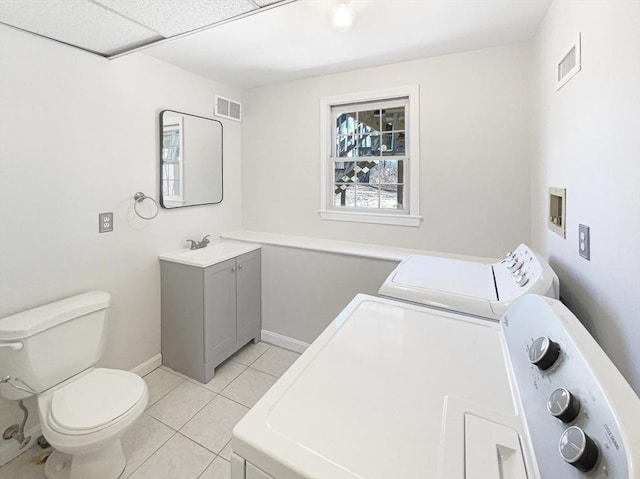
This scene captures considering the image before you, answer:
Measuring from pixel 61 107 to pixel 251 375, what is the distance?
2.22 m

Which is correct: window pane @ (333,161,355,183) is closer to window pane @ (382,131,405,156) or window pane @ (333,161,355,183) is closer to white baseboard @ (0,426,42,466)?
window pane @ (382,131,405,156)

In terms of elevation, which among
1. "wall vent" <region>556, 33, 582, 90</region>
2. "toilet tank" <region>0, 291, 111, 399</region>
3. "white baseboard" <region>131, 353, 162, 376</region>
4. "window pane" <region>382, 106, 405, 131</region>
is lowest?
"white baseboard" <region>131, 353, 162, 376</region>

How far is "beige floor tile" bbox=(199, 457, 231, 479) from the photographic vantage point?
160 centimetres

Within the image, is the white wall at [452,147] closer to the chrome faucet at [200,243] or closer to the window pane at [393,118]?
the window pane at [393,118]

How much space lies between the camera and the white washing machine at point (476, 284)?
1.20m

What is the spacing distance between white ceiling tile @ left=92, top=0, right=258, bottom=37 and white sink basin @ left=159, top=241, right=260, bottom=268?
1.46 metres

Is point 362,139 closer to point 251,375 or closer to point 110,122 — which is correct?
point 110,122

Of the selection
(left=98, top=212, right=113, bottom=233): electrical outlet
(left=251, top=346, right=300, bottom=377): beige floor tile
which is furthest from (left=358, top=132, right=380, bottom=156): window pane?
(left=98, top=212, right=113, bottom=233): electrical outlet

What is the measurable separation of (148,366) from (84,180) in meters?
1.48

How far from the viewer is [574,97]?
1304 millimetres

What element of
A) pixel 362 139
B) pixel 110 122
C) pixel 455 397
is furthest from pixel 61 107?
pixel 455 397

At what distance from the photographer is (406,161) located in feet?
8.69

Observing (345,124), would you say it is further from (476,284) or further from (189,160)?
(476,284)

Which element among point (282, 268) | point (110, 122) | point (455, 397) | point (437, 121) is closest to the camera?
point (455, 397)
